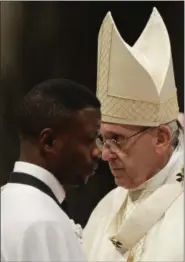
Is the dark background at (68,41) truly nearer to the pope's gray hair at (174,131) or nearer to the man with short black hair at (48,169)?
the pope's gray hair at (174,131)

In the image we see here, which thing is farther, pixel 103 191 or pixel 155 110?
pixel 103 191

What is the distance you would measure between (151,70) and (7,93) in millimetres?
365

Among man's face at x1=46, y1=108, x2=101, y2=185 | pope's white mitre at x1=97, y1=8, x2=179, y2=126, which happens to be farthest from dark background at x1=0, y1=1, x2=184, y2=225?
man's face at x1=46, y1=108, x2=101, y2=185

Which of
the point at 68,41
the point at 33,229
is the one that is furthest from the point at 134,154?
the point at 33,229

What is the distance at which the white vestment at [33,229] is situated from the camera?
856 millimetres

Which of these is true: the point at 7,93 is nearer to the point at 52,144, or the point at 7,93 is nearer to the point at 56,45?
the point at 56,45

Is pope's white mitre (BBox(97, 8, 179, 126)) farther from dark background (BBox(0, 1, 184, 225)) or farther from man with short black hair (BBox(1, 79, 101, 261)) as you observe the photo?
man with short black hair (BBox(1, 79, 101, 261))

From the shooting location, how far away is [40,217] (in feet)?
2.85

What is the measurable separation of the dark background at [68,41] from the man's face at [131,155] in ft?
0.36

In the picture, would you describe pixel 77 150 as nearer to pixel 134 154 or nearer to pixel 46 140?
pixel 46 140

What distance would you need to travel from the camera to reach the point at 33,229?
86cm

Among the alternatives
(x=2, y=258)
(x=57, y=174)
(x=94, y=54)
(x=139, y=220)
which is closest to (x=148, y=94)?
(x=94, y=54)

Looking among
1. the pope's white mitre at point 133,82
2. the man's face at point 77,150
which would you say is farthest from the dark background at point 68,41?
the man's face at point 77,150

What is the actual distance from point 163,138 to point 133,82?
14 centimetres
